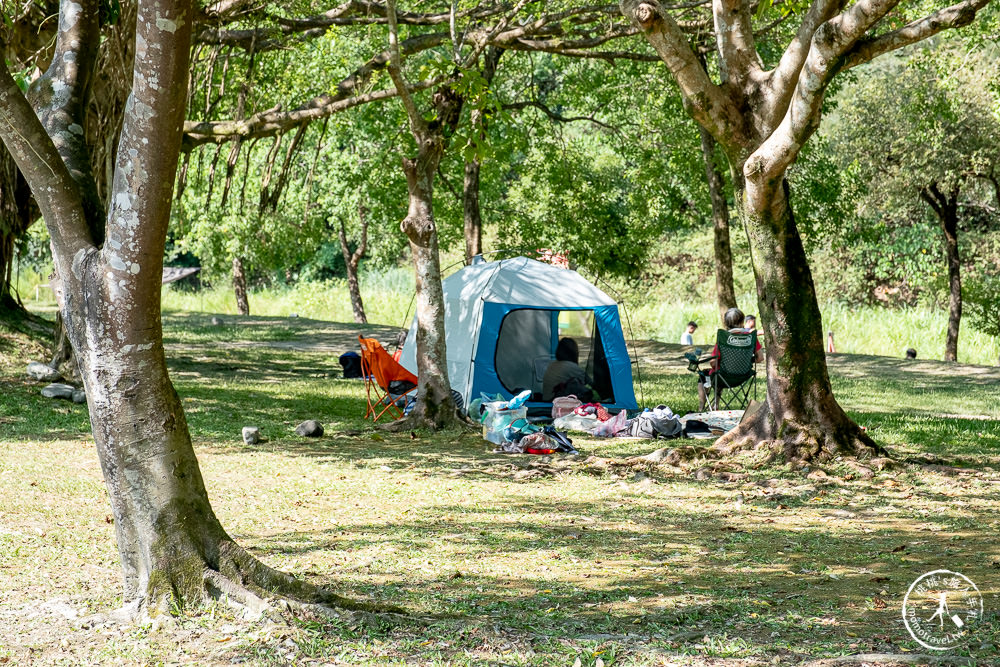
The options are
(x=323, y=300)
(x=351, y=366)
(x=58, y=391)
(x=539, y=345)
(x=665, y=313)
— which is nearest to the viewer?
(x=58, y=391)

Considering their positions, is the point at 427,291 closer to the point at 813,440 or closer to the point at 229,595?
the point at 813,440

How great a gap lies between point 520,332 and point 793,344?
17.3 feet

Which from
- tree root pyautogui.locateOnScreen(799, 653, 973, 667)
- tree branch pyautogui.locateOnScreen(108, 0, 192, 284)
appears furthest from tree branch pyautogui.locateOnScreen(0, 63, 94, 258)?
tree root pyautogui.locateOnScreen(799, 653, 973, 667)

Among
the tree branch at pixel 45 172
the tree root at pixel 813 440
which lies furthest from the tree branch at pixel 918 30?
the tree branch at pixel 45 172

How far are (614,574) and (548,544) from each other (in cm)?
71

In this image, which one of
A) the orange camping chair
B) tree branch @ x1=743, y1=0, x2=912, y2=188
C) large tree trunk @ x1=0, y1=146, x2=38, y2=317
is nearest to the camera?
tree branch @ x1=743, y1=0, x2=912, y2=188

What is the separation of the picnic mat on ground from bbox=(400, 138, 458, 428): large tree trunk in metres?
2.48

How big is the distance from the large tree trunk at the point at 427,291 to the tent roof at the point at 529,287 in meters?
2.03

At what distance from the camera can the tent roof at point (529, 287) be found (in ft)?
38.3

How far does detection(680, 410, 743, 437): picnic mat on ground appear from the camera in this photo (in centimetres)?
998

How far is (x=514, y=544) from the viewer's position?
18.7 ft

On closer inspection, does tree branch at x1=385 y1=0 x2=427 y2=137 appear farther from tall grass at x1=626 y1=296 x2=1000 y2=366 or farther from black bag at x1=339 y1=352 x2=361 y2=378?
tall grass at x1=626 y1=296 x2=1000 y2=366

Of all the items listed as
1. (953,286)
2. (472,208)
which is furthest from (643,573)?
(953,286)

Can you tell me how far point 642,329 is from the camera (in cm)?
2475
